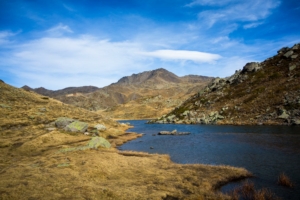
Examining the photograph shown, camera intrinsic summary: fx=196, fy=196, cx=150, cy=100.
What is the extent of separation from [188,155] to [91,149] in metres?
19.4

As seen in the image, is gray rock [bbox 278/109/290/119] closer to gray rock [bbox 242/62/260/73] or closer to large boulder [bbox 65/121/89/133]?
gray rock [bbox 242/62/260/73]

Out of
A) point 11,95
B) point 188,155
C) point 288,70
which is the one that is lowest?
point 188,155

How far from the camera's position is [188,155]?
38969 mm

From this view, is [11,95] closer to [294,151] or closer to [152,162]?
[152,162]

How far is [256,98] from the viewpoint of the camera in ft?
318

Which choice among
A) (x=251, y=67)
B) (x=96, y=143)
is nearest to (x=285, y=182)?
(x=96, y=143)

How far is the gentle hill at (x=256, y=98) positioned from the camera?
261ft

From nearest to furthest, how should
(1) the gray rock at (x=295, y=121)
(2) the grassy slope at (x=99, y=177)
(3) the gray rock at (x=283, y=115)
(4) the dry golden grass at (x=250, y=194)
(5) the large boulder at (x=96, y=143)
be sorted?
(4) the dry golden grass at (x=250, y=194) → (2) the grassy slope at (x=99, y=177) → (5) the large boulder at (x=96, y=143) → (1) the gray rock at (x=295, y=121) → (3) the gray rock at (x=283, y=115)

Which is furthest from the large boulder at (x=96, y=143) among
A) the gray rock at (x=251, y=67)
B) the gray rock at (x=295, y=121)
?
the gray rock at (x=251, y=67)

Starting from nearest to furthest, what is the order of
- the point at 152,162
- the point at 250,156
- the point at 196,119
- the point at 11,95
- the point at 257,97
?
the point at 152,162
the point at 250,156
the point at 11,95
the point at 257,97
the point at 196,119

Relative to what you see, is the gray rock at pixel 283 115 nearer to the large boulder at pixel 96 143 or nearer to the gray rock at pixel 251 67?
the gray rock at pixel 251 67

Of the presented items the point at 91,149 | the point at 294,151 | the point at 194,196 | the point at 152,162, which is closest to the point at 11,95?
the point at 91,149

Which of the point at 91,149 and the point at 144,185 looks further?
the point at 91,149

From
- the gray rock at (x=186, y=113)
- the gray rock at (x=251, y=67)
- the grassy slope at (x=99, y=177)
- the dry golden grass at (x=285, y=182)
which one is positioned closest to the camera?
the grassy slope at (x=99, y=177)
